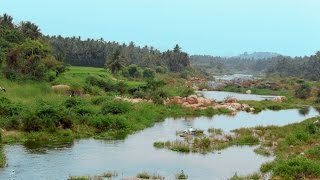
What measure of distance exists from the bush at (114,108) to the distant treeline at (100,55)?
Answer: 57273 mm

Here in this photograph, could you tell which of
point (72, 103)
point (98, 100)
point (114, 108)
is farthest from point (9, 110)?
point (98, 100)

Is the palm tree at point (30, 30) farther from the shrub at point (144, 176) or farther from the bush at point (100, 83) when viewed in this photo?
the shrub at point (144, 176)

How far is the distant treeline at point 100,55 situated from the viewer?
11419 centimetres

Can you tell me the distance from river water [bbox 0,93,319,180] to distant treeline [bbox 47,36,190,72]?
6980cm

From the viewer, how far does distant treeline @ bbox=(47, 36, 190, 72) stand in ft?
375

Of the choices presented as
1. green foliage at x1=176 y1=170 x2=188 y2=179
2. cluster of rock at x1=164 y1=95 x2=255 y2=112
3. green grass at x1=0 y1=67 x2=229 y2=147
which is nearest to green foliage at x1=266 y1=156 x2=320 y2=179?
green foliage at x1=176 y1=170 x2=188 y2=179

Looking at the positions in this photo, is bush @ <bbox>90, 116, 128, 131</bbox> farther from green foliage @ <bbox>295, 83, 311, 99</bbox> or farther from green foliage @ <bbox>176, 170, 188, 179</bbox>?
green foliage @ <bbox>295, 83, 311, 99</bbox>

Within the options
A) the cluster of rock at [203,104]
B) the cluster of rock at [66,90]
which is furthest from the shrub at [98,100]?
the cluster of rock at [203,104]

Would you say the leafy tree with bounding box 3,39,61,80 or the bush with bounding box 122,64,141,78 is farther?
the bush with bounding box 122,64,141,78

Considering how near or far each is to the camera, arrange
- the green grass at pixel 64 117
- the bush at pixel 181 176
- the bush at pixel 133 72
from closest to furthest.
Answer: the bush at pixel 181 176
the green grass at pixel 64 117
the bush at pixel 133 72

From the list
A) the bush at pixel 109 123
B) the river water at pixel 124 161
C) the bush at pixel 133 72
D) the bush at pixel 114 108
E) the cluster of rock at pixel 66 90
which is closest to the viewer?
the river water at pixel 124 161

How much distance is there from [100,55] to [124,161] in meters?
87.0

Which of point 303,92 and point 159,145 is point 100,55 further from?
point 159,145

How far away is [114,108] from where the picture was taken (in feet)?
151
